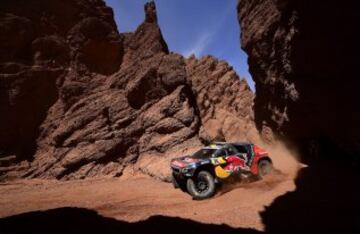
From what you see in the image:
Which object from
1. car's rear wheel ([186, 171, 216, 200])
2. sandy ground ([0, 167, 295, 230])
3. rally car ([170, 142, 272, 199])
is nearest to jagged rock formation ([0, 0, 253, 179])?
sandy ground ([0, 167, 295, 230])

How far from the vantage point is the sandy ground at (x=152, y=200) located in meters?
7.58

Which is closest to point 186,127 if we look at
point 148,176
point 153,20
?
point 148,176

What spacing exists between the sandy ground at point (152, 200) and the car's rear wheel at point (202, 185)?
0.91 feet

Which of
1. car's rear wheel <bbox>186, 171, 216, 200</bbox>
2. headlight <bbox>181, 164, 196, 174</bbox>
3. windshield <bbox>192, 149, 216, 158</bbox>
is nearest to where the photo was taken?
car's rear wheel <bbox>186, 171, 216, 200</bbox>

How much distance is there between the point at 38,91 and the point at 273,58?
14573mm

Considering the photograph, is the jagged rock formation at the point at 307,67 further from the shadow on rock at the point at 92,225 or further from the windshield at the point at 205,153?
the shadow on rock at the point at 92,225

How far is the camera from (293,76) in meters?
13.3

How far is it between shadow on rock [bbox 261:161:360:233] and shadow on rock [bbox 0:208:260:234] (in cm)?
105

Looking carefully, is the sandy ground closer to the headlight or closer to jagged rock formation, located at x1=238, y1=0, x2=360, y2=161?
the headlight

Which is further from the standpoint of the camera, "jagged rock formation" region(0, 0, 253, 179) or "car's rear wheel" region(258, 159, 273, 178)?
"jagged rock formation" region(0, 0, 253, 179)

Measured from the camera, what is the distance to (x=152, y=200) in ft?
32.6

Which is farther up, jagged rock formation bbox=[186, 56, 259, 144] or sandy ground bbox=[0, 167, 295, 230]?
jagged rock formation bbox=[186, 56, 259, 144]

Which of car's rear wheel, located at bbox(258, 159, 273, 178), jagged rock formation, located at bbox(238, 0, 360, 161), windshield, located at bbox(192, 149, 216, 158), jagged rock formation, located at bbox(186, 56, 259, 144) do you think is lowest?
car's rear wheel, located at bbox(258, 159, 273, 178)

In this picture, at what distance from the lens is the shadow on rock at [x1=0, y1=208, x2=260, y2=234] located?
6535 millimetres
